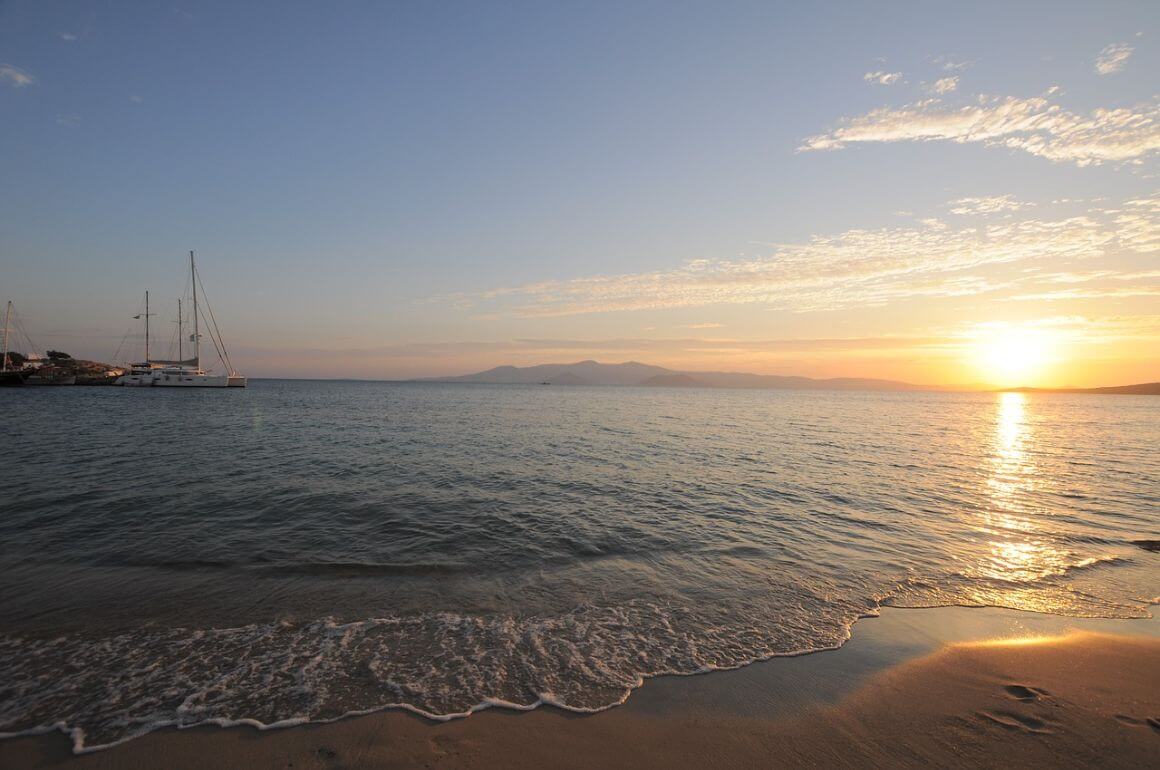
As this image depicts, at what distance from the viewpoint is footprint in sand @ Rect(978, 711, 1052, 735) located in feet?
19.0

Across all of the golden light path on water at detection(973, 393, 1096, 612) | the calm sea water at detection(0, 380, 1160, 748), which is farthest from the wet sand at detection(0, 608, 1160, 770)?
the golden light path on water at detection(973, 393, 1096, 612)

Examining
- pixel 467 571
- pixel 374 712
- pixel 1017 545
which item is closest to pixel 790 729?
pixel 374 712

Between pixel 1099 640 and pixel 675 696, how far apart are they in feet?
24.7

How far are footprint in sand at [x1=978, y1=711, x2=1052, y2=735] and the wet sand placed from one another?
21mm

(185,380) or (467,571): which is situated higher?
(185,380)

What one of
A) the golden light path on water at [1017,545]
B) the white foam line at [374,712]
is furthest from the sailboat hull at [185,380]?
the golden light path on water at [1017,545]

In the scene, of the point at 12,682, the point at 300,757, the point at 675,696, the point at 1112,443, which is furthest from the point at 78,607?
the point at 1112,443

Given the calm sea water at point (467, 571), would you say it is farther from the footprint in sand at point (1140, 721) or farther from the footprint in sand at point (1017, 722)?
the footprint in sand at point (1140, 721)

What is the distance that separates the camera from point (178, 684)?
657cm

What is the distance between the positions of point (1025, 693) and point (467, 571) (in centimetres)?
958

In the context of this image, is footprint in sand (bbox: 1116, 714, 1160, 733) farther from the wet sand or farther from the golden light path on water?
the golden light path on water

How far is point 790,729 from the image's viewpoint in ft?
19.1

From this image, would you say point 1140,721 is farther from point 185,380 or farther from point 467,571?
point 185,380

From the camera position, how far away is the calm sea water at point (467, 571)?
22.1 ft
